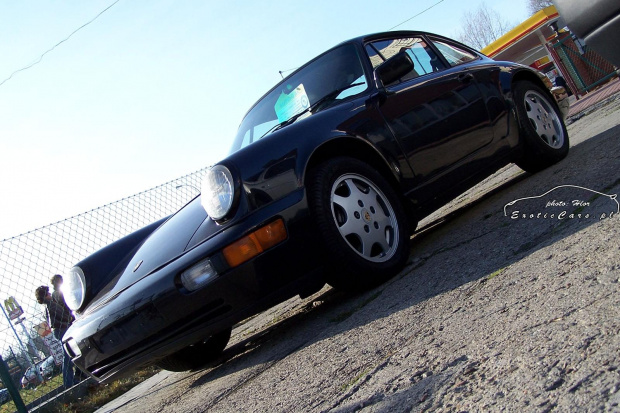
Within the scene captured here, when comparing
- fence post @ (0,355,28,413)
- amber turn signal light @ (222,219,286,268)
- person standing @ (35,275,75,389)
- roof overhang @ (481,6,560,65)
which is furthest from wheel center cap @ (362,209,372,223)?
roof overhang @ (481,6,560,65)

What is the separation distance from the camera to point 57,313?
6.18 metres

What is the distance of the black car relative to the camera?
117 inches

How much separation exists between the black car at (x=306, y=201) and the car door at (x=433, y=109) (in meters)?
0.01

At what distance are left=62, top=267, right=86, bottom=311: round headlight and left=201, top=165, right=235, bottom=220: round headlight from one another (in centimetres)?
133

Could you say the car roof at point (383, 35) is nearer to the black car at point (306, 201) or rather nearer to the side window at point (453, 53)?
the black car at point (306, 201)

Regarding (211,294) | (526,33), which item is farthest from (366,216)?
(526,33)

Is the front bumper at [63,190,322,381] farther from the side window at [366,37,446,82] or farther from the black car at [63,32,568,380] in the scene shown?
the side window at [366,37,446,82]

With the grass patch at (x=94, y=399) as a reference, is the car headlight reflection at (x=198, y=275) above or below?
above

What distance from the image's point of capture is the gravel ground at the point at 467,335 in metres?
1.63

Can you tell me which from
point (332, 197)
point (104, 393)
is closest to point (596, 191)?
point (332, 197)

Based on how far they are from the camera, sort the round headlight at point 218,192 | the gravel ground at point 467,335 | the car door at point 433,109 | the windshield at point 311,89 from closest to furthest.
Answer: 1. the gravel ground at point 467,335
2. the round headlight at point 218,192
3. the car door at point 433,109
4. the windshield at point 311,89

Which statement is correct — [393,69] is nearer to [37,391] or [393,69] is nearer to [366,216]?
[366,216]

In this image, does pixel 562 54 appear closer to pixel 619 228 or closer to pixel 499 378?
pixel 619 228

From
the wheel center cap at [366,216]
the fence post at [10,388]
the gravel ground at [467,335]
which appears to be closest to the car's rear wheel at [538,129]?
the gravel ground at [467,335]
